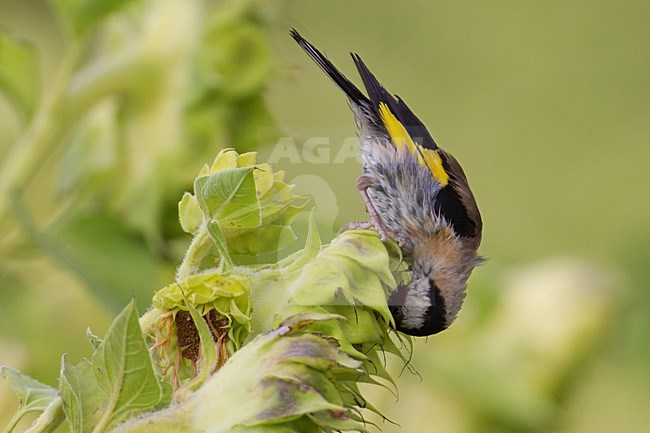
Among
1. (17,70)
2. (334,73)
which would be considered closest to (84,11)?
(17,70)

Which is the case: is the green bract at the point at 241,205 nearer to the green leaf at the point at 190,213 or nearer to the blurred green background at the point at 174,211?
the green leaf at the point at 190,213

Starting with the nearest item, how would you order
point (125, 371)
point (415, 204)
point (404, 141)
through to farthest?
point (125, 371), point (415, 204), point (404, 141)

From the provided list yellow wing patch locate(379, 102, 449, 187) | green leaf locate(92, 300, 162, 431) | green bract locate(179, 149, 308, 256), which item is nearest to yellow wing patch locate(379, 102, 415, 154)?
yellow wing patch locate(379, 102, 449, 187)

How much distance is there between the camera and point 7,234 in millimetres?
982

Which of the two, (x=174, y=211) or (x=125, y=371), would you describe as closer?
(x=125, y=371)

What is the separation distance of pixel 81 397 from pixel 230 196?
0.34 ft

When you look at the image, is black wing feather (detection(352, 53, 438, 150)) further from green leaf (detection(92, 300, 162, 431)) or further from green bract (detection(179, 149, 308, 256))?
green leaf (detection(92, 300, 162, 431))

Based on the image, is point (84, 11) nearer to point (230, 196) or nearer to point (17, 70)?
point (17, 70)

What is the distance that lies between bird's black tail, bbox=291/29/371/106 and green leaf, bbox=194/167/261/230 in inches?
11.1

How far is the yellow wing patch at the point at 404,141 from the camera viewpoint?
0.85 m

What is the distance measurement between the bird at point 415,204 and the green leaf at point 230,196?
0.08 m

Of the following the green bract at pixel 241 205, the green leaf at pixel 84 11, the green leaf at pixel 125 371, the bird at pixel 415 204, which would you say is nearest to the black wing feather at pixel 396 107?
the bird at pixel 415 204

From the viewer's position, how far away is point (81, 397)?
1.34ft

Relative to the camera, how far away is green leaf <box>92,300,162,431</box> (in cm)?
38
